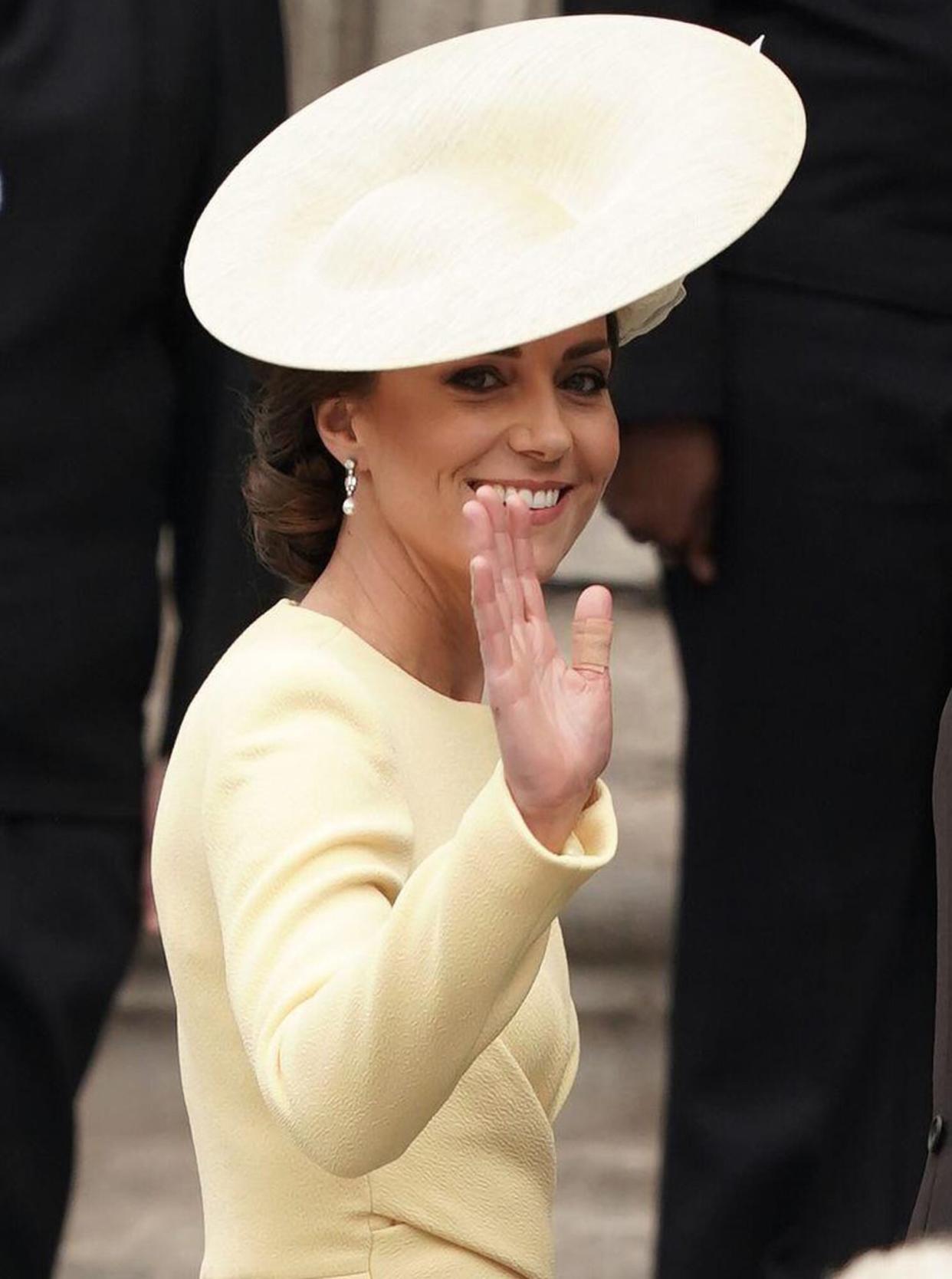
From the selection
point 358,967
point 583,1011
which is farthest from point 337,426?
point 583,1011

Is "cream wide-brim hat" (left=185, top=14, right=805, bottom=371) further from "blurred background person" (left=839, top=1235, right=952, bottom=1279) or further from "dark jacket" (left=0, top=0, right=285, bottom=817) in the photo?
"dark jacket" (left=0, top=0, right=285, bottom=817)

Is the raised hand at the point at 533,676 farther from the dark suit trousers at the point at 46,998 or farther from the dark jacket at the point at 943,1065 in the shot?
the dark suit trousers at the point at 46,998

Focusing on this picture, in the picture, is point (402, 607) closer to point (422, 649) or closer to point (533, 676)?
point (422, 649)

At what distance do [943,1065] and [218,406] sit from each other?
168 cm

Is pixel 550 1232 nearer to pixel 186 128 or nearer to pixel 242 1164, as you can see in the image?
pixel 242 1164

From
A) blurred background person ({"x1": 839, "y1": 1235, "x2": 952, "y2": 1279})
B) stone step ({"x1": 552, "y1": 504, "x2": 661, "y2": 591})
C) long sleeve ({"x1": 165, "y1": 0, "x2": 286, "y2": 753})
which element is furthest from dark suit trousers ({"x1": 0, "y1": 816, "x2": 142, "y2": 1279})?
blurred background person ({"x1": 839, "y1": 1235, "x2": 952, "y2": 1279})

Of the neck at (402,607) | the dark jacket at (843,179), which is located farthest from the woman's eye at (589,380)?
the dark jacket at (843,179)

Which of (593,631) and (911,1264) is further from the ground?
(911,1264)

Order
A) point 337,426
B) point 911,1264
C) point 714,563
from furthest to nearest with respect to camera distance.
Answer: point 714,563 → point 337,426 → point 911,1264

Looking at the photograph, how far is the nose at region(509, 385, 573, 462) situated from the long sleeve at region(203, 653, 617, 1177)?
0.77 feet

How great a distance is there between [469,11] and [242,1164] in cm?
356

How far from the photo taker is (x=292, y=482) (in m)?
2.40

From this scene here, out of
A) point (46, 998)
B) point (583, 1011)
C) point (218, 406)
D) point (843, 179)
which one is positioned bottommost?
point (583, 1011)

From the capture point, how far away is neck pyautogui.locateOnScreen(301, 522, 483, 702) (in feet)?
7.47
